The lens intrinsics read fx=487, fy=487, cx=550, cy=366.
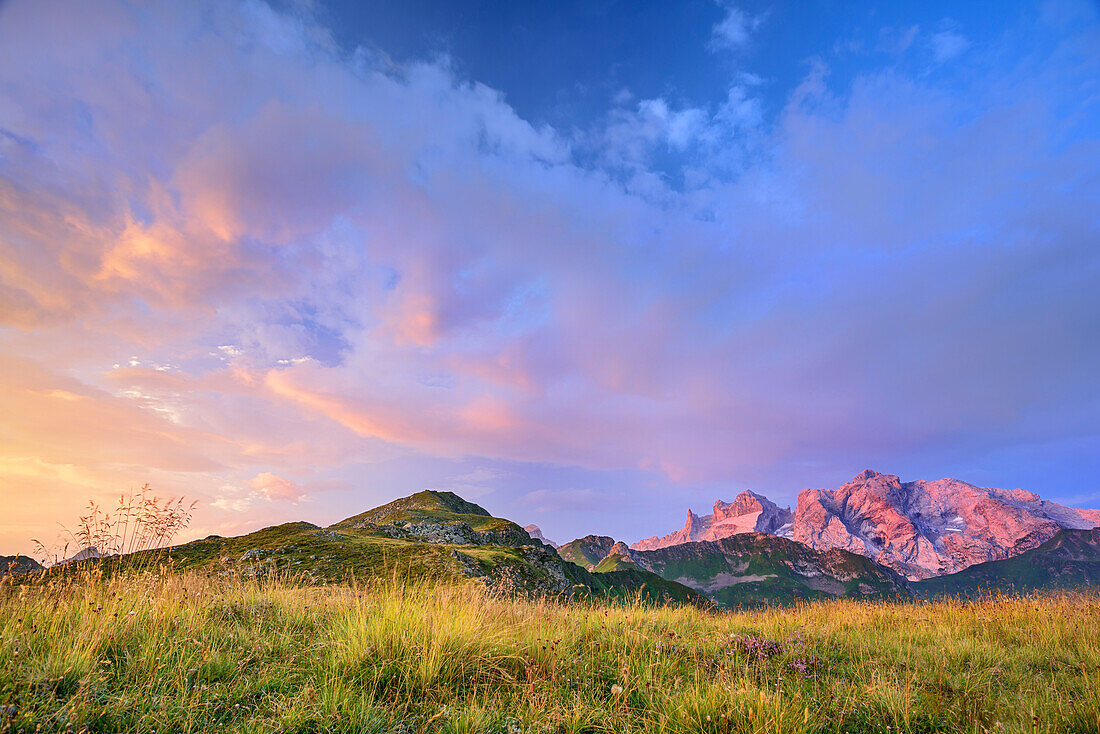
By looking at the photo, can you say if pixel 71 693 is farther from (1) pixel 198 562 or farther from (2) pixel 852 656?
(1) pixel 198 562

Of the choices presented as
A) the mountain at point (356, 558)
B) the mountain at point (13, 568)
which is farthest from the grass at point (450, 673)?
the mountain at point (356, 558)

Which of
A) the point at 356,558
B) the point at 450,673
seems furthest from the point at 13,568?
the point at 356,558

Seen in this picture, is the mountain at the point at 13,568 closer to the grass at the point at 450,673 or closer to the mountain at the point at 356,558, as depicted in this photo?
the grass at the point at 450,673

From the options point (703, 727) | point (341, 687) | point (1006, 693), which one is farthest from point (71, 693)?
point (1006, 693)

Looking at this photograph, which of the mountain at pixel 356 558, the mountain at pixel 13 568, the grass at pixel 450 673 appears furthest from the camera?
A: the mountain at pixel 356 558

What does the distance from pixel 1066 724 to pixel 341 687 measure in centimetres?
803

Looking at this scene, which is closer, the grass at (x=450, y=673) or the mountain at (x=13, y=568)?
the grass at (x=450, y=673)

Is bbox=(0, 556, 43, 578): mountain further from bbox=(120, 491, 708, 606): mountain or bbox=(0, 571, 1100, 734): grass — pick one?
bbox=(120, 491, 708, 606): mountain

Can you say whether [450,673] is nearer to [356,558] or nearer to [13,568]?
[13,568]

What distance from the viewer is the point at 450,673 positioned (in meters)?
5.93

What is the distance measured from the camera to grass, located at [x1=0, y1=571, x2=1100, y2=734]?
4.65 metres

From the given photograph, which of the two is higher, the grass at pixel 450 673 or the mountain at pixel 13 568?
the mountain at pixel 13 568

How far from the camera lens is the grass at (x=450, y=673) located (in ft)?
15.3

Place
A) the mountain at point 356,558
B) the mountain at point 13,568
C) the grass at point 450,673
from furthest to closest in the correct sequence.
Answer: the mountain at point 356,558, the mountain at point 13,568, the grass at point 450,673
